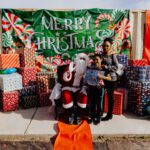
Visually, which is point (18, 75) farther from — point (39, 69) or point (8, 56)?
point (39, 69)

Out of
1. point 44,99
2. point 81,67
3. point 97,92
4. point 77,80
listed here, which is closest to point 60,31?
point 44,99

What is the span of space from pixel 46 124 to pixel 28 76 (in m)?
1.88

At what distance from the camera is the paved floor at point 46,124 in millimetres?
5196

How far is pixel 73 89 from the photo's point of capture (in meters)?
5.77

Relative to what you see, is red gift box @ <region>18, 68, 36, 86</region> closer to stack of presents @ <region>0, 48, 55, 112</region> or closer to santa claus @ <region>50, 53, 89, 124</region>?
stack of presents @ <region>0, 48, 55, 112</region>

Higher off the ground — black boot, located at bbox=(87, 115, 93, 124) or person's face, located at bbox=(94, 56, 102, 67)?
person's face, located at bbox=(94, 56, 102, 67)

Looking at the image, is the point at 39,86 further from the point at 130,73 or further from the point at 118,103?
the point at 130,73

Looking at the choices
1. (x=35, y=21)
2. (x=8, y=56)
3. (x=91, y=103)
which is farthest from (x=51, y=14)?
(x=91, y=103)

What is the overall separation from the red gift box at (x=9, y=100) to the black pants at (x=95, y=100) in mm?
2071

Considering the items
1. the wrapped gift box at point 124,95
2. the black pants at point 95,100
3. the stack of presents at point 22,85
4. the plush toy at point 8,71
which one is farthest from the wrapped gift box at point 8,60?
the wrapped gift box at point 124,95

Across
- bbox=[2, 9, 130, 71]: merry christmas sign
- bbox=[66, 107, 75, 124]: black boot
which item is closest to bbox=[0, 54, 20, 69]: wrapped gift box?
bbox=[2, 9, 130, 71]: merry christmas sign

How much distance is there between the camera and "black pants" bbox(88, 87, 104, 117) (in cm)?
543

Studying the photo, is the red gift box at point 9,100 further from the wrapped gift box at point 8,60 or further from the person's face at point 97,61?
the person's face at point 97,61

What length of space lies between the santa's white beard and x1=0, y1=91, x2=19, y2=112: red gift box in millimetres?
1913
